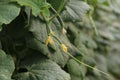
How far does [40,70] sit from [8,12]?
0.96 ft

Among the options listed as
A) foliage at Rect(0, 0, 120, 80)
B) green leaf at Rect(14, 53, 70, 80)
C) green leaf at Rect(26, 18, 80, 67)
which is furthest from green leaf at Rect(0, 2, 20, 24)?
green leaf at Rect(14, 53, 70, 80)

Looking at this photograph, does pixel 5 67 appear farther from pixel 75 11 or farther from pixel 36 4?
pixel 75 11

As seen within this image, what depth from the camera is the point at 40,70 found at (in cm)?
133

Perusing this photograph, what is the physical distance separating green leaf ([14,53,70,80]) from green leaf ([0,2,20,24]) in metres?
0.27

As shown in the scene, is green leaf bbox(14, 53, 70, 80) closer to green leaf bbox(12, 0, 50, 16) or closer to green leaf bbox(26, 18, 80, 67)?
green leaf bbox(26, 18, 80, 67)

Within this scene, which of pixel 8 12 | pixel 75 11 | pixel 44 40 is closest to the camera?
pixel 8 12

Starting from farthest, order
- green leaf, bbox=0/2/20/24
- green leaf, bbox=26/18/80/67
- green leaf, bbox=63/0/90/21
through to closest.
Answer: green leaf, bbox=63/0/90/21, green leaf, bbox=26/18/80/67, green leaf, bbox=0/2/20/24

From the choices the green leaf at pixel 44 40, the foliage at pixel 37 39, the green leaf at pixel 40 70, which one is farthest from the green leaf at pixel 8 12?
the green leaf at pixel 40 70

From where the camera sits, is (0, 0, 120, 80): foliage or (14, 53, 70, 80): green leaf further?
(14, 53, 70, 80): green leaf

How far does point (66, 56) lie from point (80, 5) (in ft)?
0.73

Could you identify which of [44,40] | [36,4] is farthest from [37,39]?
[36,4]

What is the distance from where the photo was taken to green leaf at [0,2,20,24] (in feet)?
3.63

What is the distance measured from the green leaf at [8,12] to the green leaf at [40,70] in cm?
27

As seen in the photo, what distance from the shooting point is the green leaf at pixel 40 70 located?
4.24 ft
